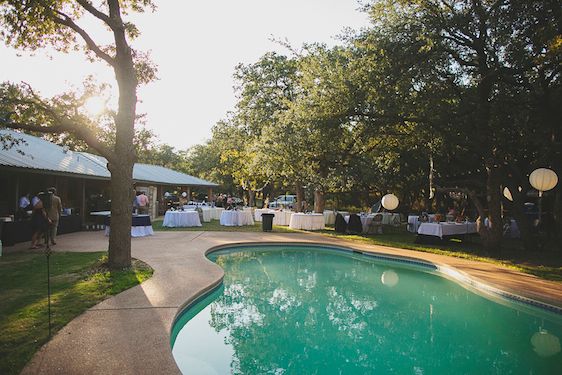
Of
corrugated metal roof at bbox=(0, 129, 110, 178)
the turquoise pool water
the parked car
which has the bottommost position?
the turquoise pool water

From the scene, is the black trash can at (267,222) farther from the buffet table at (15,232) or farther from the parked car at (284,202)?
the parked car at (284,202)

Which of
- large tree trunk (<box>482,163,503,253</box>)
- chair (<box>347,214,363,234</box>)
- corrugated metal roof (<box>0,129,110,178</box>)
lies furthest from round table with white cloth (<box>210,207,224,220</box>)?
large tree trunk (<box>482,163,503,253</box>)

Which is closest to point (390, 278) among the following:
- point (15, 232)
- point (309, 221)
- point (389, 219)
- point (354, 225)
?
point (354, 225)

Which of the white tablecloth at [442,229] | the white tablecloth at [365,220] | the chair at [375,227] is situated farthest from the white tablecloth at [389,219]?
the white tablecloth at [442,229]

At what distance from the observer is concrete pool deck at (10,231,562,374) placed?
4.12 meters

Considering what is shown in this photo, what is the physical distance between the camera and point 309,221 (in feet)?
66.2

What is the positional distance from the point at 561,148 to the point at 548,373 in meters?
9.79

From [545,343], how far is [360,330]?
307cm

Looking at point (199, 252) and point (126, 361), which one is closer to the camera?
point (126, 361)

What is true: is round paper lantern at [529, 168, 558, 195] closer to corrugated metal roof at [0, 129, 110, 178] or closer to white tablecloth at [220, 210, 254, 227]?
corrugated metal roof at [0, 129, 110, 178]

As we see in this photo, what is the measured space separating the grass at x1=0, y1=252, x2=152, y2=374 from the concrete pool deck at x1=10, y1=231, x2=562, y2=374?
0.21 metres

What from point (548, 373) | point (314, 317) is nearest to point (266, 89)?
point (314, 317)

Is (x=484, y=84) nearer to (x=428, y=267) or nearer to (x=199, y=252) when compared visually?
(x=428, y=267)

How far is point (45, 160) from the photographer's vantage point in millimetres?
14484
